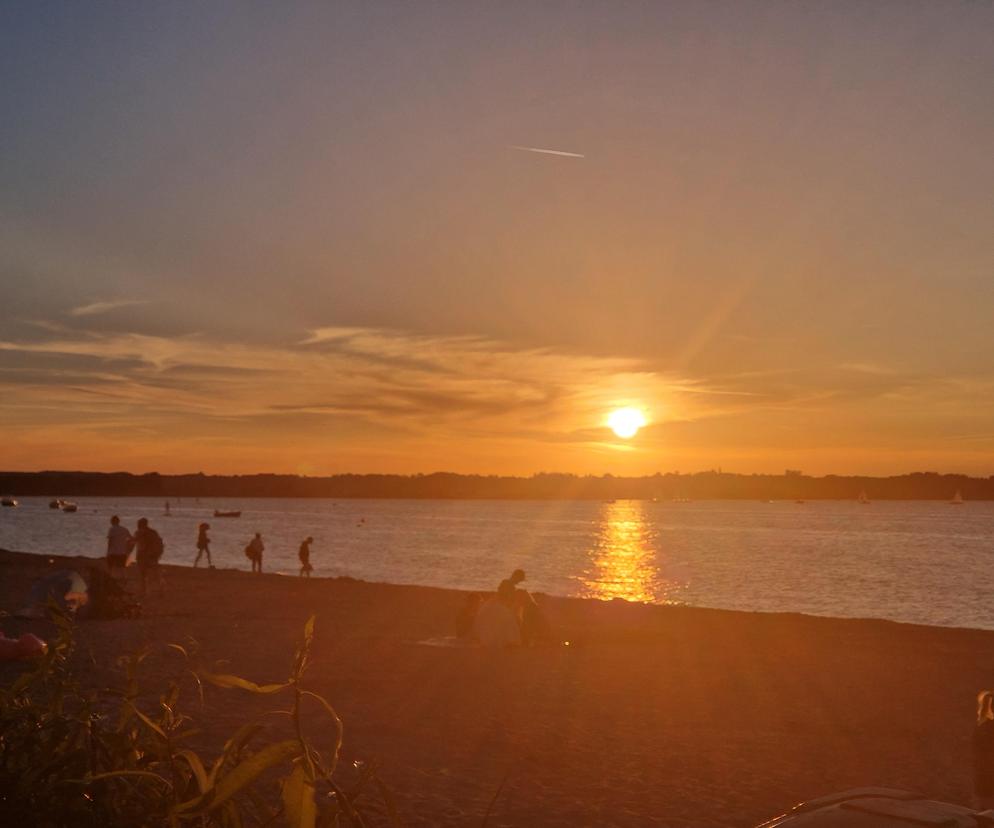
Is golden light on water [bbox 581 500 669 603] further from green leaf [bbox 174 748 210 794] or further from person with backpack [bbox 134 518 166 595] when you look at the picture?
green leaf [bbox 174 748 210 794]

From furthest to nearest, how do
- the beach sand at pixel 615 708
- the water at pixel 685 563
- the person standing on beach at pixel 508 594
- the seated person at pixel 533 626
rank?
the water at pixel 685 563 < the person standing on beach at pixel 508 594 < the seated person at pixel 533 626 < the beach sand at pixel 615 708

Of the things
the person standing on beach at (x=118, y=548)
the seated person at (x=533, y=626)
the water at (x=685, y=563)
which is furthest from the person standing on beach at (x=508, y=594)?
the water at (x=685, y=563)

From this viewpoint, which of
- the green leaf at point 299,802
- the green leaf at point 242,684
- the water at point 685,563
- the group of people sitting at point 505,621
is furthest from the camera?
the water at point 685,563

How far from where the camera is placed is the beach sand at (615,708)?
8.78 m

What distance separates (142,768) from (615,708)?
11.1 m

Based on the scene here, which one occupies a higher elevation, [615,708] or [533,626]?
[533,626]

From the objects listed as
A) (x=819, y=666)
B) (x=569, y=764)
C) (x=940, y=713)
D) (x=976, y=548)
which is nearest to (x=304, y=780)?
(x=569, y=764)

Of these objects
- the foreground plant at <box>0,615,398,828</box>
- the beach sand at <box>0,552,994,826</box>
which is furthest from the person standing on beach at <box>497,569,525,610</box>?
the foreground plant at <box>0,615,398,828</box>

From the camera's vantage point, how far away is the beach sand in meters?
8.78

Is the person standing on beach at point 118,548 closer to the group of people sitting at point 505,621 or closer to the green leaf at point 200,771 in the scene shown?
the group of people sitting at point 505,621

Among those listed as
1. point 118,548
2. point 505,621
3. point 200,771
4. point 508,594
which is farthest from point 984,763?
point 118,548

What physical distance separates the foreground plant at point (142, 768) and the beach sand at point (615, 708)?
111cm

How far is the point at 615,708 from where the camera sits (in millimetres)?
12539

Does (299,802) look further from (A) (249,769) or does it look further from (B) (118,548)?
(B) (118,548)
